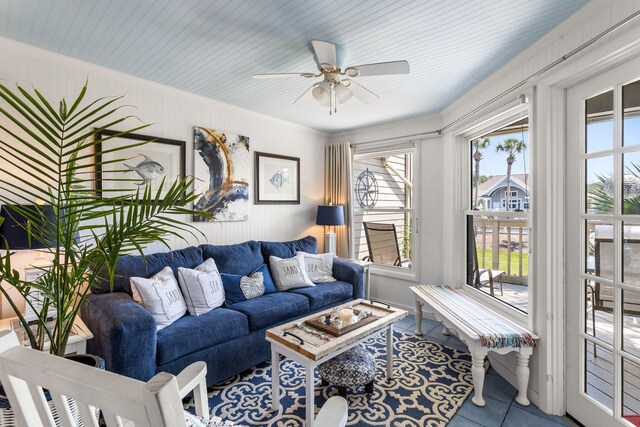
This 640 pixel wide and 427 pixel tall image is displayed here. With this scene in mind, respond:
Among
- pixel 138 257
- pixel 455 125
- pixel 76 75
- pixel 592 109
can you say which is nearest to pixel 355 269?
pixel 455 125

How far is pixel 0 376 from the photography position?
0.66 metres

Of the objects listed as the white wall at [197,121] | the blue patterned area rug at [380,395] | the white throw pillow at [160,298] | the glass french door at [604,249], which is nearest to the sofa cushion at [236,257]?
the white wall at [197,121]

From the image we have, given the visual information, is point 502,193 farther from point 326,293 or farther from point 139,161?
point 139,161

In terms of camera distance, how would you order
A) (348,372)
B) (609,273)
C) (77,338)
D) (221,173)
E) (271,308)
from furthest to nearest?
1. (221,173)
2. (271,308)
3. (348,372)
4. (77,338)
5. (609,273)

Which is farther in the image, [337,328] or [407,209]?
[407,209]

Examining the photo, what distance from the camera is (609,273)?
68.6 inches

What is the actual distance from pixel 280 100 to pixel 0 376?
305 cm

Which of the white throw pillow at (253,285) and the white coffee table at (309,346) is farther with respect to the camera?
the white throw pillow at (253,285)

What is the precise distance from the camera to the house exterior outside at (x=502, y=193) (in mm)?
2561

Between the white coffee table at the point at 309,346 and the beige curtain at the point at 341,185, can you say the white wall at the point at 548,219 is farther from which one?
the beige curtain at the point at 341,185

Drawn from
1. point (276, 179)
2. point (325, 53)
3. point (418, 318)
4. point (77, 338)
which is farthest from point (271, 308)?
point (325, 53)

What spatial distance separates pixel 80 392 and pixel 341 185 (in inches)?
159

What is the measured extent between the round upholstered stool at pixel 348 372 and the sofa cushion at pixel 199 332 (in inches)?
29.2

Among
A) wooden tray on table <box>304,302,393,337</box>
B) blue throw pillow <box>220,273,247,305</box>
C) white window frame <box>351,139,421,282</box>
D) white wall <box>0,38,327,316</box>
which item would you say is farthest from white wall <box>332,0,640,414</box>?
blue throw pillow <box>220,273,247,305</box>
